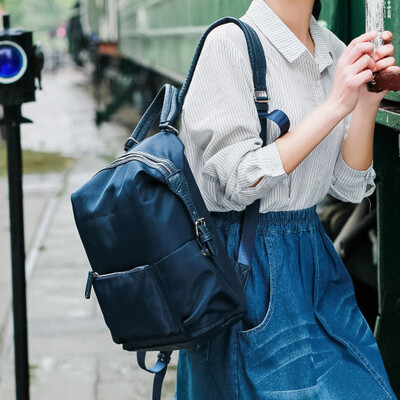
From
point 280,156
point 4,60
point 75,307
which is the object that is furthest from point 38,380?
point 280,156

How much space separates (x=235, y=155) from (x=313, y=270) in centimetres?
37

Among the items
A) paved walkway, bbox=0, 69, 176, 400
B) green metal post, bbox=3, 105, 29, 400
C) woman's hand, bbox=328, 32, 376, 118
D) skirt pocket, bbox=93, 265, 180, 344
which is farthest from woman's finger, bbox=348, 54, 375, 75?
paved walkway, bbox=0, 69, 176, 400

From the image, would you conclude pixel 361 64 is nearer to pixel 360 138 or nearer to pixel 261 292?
pixel 360 138

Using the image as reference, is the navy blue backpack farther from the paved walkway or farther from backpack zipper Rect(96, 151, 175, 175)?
the paved walkway

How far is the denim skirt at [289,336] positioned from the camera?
191 centimetres

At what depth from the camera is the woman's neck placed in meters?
2.08

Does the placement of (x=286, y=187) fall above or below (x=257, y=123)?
below

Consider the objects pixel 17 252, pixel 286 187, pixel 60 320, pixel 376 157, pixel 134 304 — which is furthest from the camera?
pixel 60 320

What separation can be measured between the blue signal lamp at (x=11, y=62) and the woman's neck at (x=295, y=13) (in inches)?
57.7

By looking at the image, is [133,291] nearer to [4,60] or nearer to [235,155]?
[235,155]

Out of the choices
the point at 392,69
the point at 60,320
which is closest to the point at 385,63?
the point at 392,69

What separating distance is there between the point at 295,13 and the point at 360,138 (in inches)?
13.9

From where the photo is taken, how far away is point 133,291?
1.91 meters

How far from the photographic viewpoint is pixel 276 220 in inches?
79.5
